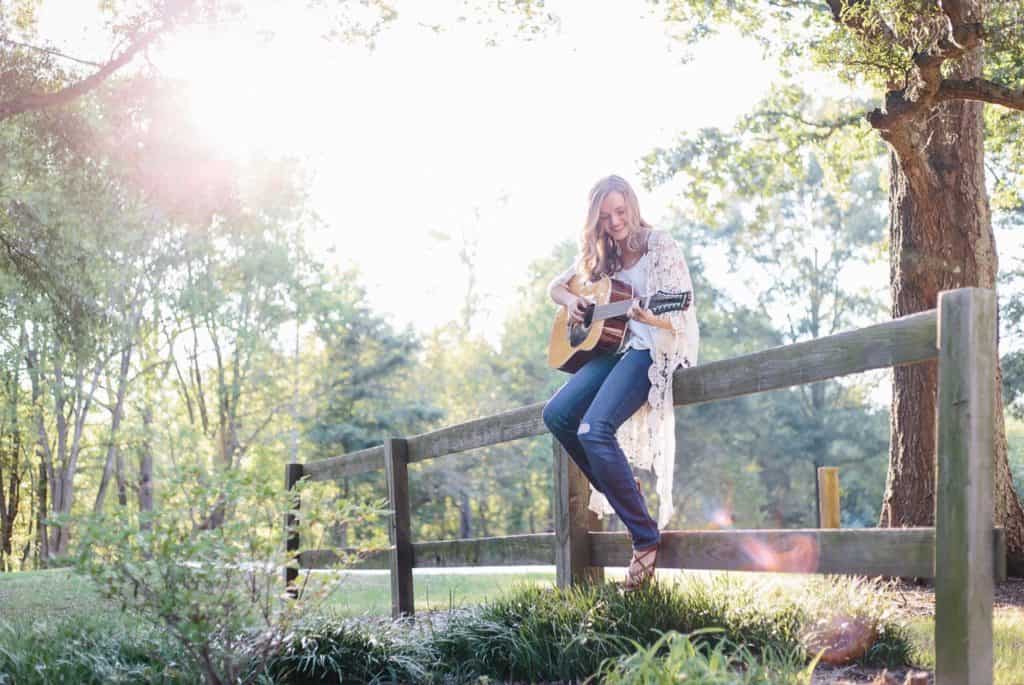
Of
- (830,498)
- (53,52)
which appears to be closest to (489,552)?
(830,498)

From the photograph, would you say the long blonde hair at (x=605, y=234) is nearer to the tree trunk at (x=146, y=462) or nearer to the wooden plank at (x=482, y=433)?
the wooden plank at (x=482, y=433)

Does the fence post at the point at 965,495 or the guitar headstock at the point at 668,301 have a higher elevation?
the guitar headstock at the point at 668,301

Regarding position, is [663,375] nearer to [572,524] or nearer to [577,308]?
[577,308]

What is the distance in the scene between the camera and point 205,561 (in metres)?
3.70

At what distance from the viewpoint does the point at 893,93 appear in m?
7.56

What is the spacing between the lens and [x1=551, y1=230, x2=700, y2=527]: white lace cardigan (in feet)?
15.6

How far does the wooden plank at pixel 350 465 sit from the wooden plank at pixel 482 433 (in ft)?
1.44

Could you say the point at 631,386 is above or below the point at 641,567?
above

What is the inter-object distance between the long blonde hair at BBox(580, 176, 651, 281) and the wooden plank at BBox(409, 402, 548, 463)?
2.65 feet

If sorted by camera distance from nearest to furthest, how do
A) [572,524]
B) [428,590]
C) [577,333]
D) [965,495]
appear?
[965,495]
[577,333]
[572,524]
[428,590]

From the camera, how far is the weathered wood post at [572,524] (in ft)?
17.8

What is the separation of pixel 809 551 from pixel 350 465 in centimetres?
477

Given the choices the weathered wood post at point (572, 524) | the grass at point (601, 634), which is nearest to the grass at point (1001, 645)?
the grass at point (601, 634)

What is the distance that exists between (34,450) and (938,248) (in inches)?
1090
